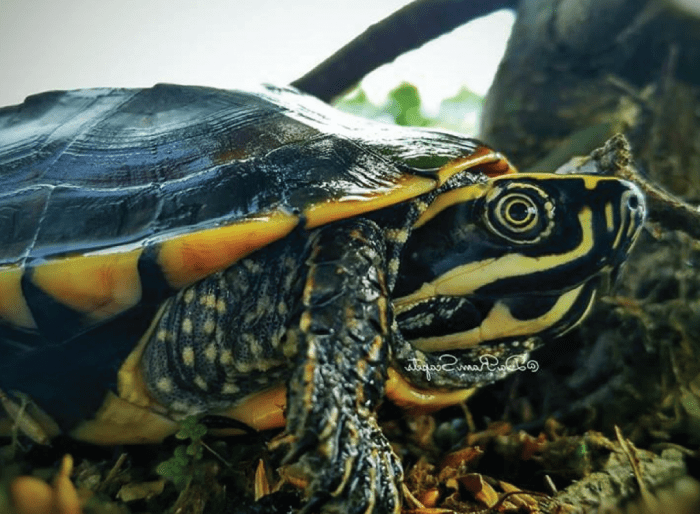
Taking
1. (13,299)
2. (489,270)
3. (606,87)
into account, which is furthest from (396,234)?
(606,87)

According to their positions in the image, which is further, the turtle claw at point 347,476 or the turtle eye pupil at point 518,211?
the turtle eye pupil at point 518,211

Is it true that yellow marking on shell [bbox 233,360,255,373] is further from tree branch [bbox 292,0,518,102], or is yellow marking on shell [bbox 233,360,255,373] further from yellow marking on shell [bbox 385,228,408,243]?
tree branch [bbox 292,0,518,102]

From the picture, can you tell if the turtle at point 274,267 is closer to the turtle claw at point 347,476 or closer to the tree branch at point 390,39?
the turtle claw at point 347,476

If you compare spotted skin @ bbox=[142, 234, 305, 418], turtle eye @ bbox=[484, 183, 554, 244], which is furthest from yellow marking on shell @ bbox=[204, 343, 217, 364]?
turtle eye @ bbox=[484, 183, 554, 244]

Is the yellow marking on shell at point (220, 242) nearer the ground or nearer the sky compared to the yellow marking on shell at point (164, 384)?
nearer the sky

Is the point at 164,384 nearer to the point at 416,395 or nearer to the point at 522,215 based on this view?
the point at 416,395

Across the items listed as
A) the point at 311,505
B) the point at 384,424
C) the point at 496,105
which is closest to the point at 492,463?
the point at 384,424

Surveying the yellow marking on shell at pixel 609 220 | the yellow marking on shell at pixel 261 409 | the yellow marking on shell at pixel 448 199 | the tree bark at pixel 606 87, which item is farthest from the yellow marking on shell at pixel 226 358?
the tree bark at pixel 606 87
